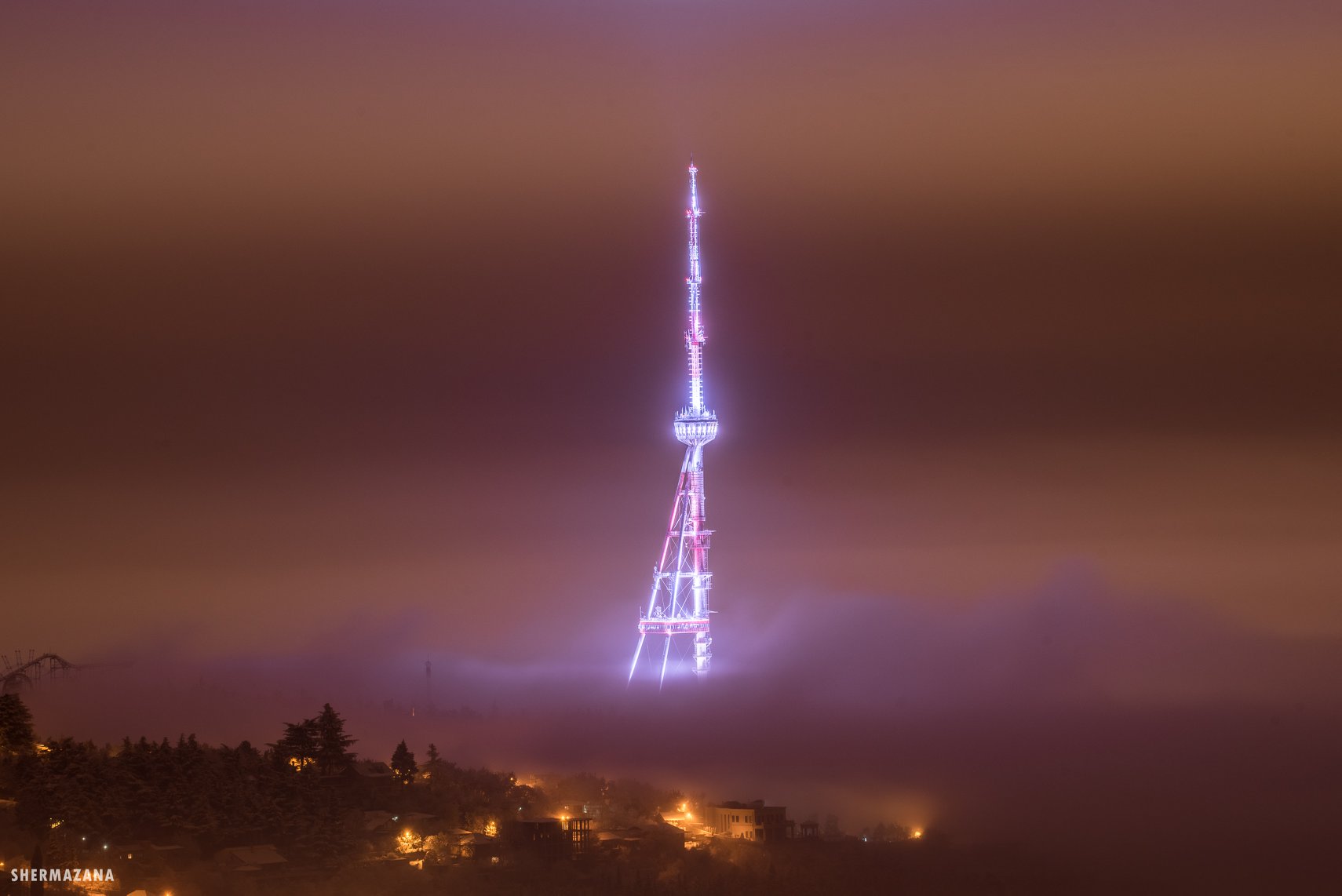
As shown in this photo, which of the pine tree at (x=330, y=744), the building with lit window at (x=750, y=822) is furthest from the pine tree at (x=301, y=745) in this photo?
the building with lit window at (x=750, y=822)

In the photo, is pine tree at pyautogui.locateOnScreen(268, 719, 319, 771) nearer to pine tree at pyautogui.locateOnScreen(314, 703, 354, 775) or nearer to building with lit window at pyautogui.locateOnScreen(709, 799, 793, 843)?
pine tree at pyautogui.locateOnScreen(314, 703, 354, 775)

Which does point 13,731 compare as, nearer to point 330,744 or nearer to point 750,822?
point 330,744

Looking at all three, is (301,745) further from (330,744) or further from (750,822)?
(750,822)

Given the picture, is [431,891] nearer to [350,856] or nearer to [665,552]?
[350,856]

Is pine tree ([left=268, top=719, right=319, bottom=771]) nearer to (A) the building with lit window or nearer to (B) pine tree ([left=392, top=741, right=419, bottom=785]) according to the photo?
(B) pine tree ([left=392, top=741, right=419, bottom=785])

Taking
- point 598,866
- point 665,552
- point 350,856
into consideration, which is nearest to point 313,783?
point 350,856

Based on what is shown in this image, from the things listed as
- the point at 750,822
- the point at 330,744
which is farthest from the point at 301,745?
the point at 750,822

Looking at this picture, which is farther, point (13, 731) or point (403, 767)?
point (403, 767)

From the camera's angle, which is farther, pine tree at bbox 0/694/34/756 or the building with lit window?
the building with lit window

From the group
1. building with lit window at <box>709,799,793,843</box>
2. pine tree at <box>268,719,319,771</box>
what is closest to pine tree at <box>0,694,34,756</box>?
pine tree at <box>268,719,319,771</box>

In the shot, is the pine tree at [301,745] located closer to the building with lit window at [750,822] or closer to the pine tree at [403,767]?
the pine tree at [403,767]

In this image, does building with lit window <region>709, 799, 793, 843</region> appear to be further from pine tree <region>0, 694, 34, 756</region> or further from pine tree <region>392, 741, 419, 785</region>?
pine tree <region>0, 694, 34, 756</region>

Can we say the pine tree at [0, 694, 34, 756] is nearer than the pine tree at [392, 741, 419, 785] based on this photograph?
Yes
